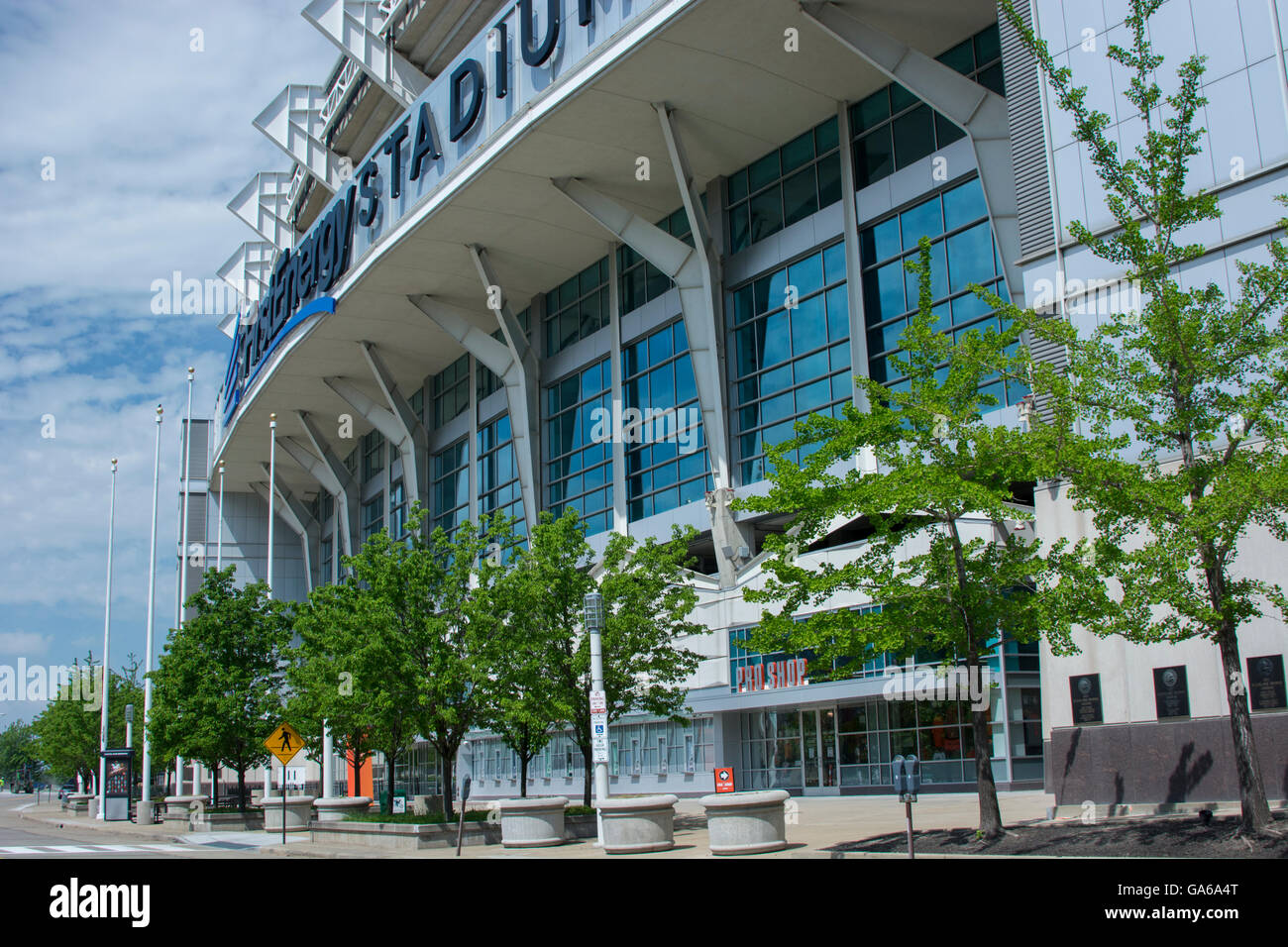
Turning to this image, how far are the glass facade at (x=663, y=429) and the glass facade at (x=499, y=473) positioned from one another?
798 cm

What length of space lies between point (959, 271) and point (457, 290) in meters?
21.9

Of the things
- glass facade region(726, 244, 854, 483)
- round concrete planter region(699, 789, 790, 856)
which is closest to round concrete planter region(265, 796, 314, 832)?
glass facade region(726, 244, 854, 483)

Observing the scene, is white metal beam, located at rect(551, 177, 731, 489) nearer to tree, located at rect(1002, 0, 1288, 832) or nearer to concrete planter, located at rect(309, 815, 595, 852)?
concrete planter, located at rect(309, 815, 595, 852)

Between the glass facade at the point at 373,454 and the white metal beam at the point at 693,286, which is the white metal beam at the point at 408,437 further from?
the white metal beam at the point at 693,286

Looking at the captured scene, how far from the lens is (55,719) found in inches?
2968

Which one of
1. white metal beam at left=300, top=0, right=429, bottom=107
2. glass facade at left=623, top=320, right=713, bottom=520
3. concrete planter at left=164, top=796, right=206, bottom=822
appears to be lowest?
concrete planter at left=164, top=796, right=206, bottom=822

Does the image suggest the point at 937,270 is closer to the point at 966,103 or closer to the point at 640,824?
the point at 966,103

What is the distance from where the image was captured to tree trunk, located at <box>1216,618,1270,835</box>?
1383 cm

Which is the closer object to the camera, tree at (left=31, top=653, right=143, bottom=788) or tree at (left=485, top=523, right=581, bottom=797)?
tree at (left=485, top=523, right=581, bottom=797)

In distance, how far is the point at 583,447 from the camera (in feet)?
152

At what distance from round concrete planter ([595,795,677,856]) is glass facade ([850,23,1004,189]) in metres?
21.6

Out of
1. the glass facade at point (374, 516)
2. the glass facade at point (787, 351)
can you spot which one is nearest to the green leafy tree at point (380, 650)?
the glass facade at point (787, 351)

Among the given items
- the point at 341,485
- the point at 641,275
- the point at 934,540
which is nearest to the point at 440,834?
the point at 934,540

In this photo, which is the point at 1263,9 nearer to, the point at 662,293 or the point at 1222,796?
the point at 1222,796
